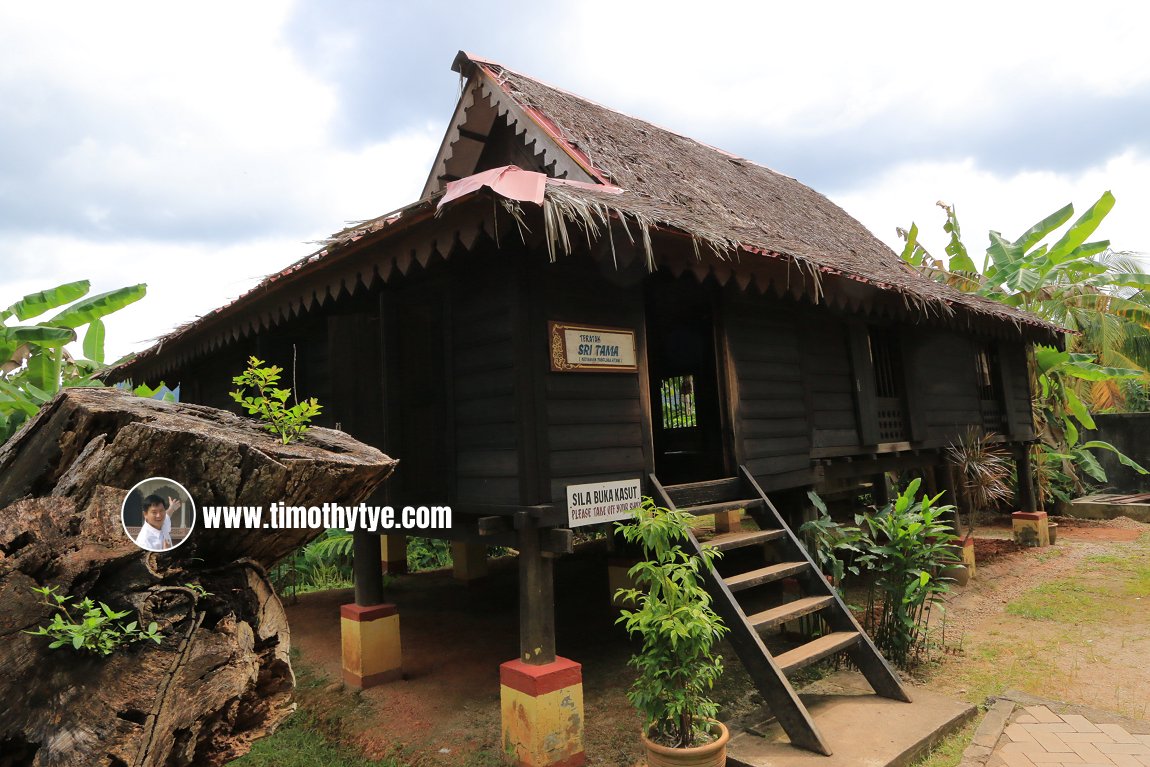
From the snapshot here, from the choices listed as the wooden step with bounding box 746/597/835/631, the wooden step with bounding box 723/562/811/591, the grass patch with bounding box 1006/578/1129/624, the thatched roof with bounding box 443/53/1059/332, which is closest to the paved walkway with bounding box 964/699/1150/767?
the wooden step with bounding box 746/597/835/631

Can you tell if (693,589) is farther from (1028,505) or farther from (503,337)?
(1028,505)

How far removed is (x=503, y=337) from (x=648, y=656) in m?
2.28

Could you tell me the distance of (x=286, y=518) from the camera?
2.15 metres

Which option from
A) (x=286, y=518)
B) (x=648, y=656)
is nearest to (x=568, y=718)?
(x=648, y=656)

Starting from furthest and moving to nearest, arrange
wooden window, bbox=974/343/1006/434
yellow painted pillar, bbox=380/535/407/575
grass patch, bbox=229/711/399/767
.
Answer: yellow painted pillar, bbox=380/535/407/575
wooden window, bbox=974/343/1006/434
grass patch, bbox=229/711/399/767

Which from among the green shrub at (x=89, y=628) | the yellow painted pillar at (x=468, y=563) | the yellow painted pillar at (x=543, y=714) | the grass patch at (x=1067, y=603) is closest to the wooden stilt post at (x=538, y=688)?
the yellow painted pillar at (x=543, y=714)

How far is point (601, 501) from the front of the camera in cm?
478

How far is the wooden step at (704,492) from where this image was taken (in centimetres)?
536

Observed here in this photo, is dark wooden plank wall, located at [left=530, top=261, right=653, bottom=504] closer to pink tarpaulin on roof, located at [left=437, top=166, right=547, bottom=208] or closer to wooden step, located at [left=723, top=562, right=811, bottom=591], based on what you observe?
pink tarpaulin on roof, located at [left=437, top=166, right=547, bottom=208]

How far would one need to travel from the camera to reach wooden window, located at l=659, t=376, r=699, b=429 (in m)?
11.1

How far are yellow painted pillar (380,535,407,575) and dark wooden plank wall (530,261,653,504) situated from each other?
6728 mm

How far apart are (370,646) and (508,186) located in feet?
14.4

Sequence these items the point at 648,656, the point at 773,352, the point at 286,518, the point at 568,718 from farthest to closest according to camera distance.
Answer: the point at 773,352 < the point at 568,718 < the point at 648,656 < the point at 286,518

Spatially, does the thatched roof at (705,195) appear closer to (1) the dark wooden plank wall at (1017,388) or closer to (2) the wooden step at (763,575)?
(1) the dark wooden plank wall at (1017,388)
